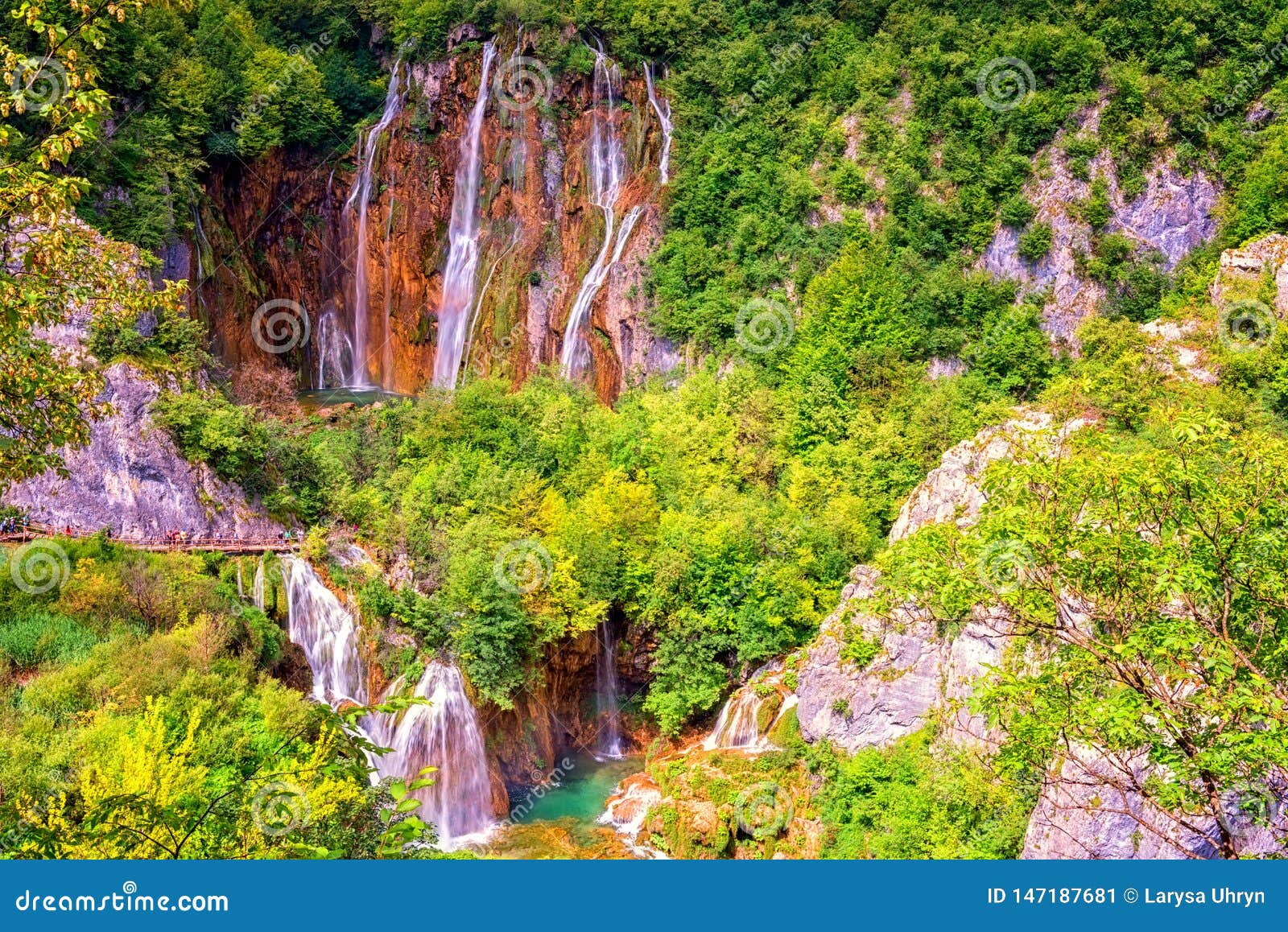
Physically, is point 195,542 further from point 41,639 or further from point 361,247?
point 361,247

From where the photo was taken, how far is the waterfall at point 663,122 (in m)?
37.8

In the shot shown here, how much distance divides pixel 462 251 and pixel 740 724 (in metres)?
21.2

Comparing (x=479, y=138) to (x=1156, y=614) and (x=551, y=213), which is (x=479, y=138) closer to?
(x=551, y=213)

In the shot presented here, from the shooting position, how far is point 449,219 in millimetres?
38312

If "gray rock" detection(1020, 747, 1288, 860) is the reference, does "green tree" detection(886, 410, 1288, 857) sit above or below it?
above

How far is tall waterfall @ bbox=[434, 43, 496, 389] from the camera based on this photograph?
37281 millimetres

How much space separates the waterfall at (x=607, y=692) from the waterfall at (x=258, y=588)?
8.59 m

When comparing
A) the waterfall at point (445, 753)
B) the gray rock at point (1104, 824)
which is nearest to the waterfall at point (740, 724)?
the waterfall at point (445, 753)

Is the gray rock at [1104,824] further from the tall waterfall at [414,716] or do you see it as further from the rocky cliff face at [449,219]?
the rocky cliff face at [449,219]

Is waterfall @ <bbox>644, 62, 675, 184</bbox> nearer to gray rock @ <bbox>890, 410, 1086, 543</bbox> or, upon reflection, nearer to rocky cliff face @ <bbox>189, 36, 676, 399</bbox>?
rocky cliff face @ <bbox>189, 36, 676, 399</bbox>

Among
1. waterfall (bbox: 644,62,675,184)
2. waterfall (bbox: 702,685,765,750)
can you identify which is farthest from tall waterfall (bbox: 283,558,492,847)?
waterfall (bbox: 644,62,675,184)

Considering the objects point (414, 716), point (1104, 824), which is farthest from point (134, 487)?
point (1104, 824)

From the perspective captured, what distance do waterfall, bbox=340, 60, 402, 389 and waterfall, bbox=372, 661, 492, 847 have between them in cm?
1772

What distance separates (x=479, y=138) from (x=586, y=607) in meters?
20.7
